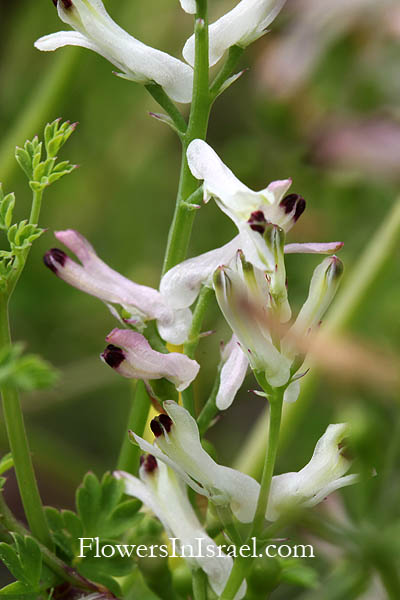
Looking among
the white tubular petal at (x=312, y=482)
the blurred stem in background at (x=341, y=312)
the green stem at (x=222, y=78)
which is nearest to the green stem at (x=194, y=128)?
the green stem at (x=222, y=78)

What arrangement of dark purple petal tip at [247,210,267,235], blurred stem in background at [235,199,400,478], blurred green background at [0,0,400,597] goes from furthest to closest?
blurred green background at [0,0,400,597] < blurred stem in background at [235,199,400,478] < dark purple petal tip at [247,210,267,235]

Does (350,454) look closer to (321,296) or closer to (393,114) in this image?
(321,296)

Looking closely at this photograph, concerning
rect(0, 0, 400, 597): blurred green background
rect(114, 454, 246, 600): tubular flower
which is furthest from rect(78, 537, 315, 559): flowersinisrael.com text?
rect(0, 0, 400, 597): blurred green background

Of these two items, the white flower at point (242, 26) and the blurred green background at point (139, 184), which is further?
the blurred green background at point (139, 184)

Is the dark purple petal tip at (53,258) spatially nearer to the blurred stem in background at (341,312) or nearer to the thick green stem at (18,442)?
the thick green stem at (18,442)

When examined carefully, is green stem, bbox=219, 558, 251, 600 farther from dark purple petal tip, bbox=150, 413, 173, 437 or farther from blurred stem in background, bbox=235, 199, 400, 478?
blurred stem in background, bbox=235, 199, 400, 478
